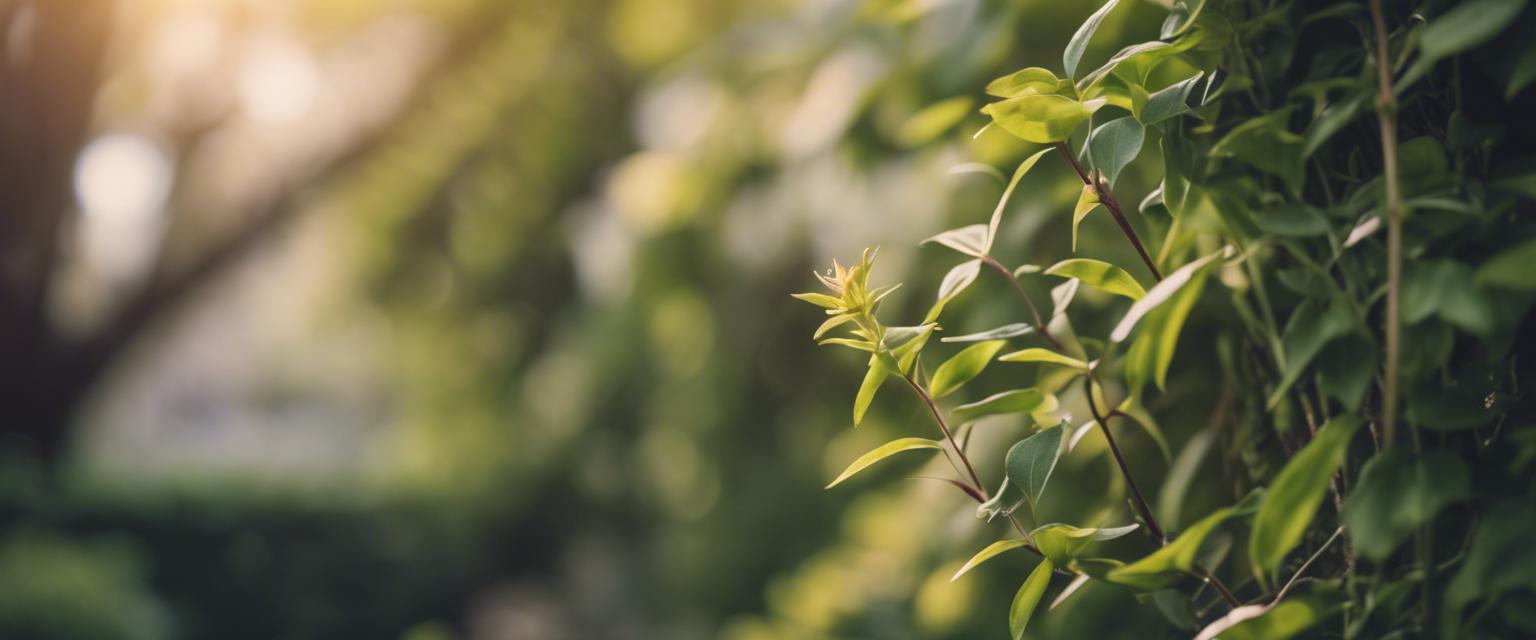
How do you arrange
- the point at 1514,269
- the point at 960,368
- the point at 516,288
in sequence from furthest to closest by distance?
the point at 516,288 < the point at 960,368 < the point at 1514,269

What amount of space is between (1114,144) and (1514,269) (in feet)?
0.36

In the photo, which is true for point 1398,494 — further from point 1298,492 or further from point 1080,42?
point 1080,42

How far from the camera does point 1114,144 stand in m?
0.30

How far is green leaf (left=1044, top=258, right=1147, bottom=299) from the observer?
1.03ft

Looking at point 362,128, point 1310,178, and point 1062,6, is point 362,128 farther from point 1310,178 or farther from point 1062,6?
point 1310,178

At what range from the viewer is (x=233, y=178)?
8.93 feet

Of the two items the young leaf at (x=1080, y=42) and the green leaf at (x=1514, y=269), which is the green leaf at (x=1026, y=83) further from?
the green leaf at (x=1514, y=269)

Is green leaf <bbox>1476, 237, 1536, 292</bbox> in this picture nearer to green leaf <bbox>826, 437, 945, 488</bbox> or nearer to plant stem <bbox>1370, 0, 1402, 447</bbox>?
plant stem <bbox>1370, 0, 1402, 447</bbox>

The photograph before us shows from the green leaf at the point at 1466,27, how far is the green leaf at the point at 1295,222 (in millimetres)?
46

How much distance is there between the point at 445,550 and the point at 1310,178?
324 centimetres

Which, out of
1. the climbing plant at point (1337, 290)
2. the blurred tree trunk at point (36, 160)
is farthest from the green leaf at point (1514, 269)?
the blurred tree trunk at point (36, 160)

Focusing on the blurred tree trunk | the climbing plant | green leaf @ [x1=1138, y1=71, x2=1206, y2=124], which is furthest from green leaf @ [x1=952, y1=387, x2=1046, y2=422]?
the blurred tree trunk

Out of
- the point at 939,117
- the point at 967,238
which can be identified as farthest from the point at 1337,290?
the point at 939,117

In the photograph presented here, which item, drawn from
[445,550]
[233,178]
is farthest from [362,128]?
[445,550]
